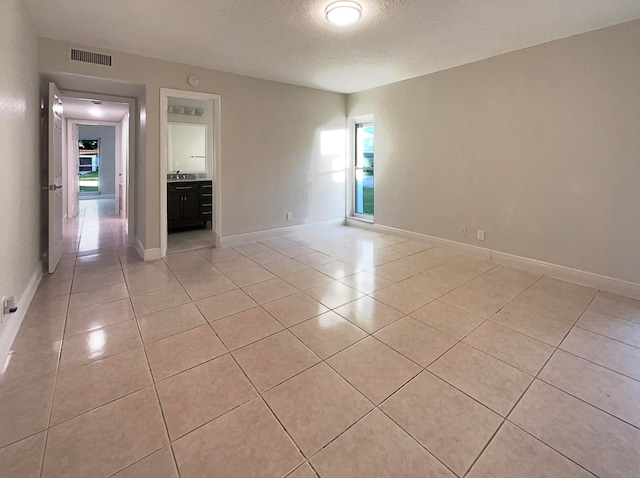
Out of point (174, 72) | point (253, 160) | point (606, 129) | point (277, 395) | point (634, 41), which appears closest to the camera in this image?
point (277, 395)

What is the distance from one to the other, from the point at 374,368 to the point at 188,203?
4925 mm

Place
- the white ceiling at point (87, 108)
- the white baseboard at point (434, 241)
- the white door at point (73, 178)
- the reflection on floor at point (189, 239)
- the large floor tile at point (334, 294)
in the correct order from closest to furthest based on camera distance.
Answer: the large floor tile at point (334, 294), the white baseboard at point (434, 241), the reflection on floor at point (189, 239), the white ceiling at point (87, 108), the white door at point (73, 178)

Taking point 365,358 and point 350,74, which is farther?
point 350,74

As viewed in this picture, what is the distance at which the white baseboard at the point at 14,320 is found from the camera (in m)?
2.01

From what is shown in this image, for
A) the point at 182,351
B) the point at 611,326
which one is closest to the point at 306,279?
the point at 182,351

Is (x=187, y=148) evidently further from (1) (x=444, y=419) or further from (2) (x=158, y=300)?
(1) (x=444, y=419)

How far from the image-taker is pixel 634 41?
9.49 ft

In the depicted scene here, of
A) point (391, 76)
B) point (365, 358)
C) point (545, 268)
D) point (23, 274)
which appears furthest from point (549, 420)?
point (391, 76)

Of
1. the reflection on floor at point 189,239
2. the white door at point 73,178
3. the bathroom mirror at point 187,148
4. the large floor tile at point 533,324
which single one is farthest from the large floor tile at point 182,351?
the white door at point 73,178

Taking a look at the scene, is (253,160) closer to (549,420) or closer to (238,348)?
(238,348)

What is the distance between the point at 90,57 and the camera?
139 inches

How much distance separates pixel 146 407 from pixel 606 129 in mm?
4292

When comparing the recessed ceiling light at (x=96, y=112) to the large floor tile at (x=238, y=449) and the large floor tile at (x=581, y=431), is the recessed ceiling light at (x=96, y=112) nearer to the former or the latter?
the large floor tile at (x=238, y=449)

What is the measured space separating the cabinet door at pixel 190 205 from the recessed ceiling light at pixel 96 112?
2.32 metres
